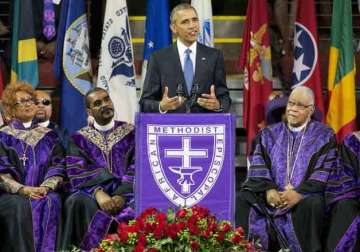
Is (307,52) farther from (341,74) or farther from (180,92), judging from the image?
(180,92)

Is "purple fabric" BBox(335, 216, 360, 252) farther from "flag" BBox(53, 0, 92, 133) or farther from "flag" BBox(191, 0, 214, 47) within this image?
"flag" BBox(53, 0, 92, 133)

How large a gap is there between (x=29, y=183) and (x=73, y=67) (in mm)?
1819

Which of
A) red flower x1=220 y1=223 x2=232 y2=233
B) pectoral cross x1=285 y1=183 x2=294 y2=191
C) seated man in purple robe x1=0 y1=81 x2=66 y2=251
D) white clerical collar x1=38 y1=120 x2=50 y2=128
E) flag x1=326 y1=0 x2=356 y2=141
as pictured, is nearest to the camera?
red flower x1=220 y1=223 x2=232 y2=233

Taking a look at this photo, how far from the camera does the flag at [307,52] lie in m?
12.3

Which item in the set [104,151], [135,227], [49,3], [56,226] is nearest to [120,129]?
[104,151]

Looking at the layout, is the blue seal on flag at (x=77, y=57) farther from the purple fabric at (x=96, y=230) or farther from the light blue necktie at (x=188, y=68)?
the light blue necktie at (x=188, y=68)

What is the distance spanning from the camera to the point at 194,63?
10.4 meters

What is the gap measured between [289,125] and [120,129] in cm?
134

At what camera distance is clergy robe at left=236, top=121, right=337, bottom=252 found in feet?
34.0

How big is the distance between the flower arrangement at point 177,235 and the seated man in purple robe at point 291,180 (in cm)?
242

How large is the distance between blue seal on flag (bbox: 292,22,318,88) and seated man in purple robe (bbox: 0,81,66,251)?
2376mm

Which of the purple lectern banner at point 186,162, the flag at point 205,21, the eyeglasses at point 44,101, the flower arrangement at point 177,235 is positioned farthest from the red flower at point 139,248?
the flag at point 205,21

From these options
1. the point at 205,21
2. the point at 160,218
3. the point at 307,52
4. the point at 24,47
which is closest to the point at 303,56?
the point at 307,52

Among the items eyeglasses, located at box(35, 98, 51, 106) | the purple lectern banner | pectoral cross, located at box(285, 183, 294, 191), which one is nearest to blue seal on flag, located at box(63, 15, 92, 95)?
eyeglasses, located at box(35, 98, 51, 106)
